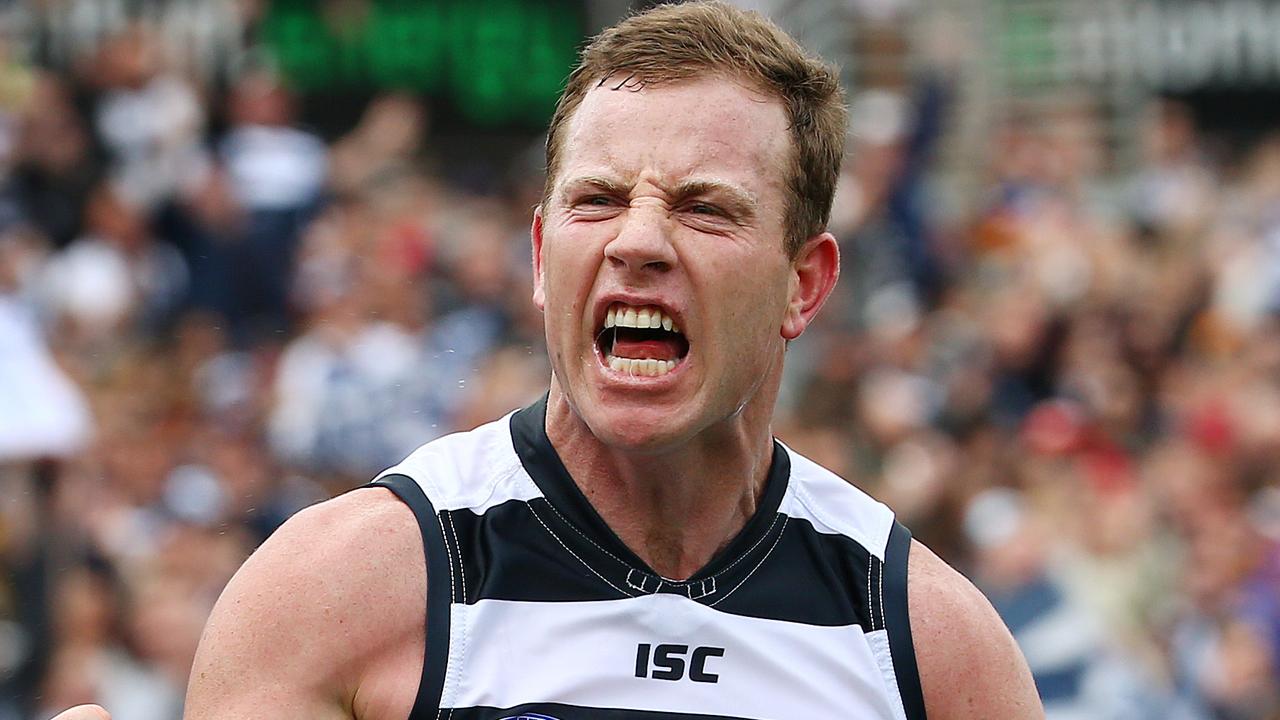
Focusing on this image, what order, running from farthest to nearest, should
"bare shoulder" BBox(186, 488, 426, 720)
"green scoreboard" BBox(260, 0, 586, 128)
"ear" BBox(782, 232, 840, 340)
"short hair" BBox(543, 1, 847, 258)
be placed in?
"green scoreboard" BBox(260, 0, 586, 128)
"ear" BBox(782, 232, 840, 340)
"short hair" BBox(543, 1, 847, 258)
"bare shoulder" BBox(186, 488, 426, 720)

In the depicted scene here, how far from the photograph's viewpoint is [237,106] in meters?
11.5

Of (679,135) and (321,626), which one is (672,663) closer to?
(321,626)

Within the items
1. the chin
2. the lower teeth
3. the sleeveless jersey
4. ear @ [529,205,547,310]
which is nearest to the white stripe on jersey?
the sleeveless jersey

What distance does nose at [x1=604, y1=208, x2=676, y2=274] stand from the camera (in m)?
3.04

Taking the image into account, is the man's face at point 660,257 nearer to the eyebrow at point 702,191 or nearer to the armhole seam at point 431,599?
the eyebrow at point 702,191

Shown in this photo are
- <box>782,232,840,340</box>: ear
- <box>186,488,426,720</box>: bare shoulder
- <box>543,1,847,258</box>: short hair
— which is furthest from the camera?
<box>782,232,840,340</box>: ear

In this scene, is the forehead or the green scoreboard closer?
the forehead

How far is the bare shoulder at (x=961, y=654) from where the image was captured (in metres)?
3.24

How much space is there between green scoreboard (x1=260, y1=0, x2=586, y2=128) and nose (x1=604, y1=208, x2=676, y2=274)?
10.7m

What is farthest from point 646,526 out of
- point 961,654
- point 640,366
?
point 961,654

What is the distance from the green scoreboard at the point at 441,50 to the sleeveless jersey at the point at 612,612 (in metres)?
10.6

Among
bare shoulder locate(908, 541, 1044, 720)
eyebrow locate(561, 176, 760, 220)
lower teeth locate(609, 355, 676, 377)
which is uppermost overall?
eyebrow locate(561, 176, 760, 220)

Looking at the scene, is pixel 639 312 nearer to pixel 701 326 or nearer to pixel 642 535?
pixel 701 326

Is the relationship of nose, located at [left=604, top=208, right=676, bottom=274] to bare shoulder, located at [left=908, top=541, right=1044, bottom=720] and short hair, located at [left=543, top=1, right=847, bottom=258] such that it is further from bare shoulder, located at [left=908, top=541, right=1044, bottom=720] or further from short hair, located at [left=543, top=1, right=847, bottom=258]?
bare shoulder, located at [left=908, top=541, right=1044, bottom=720]
